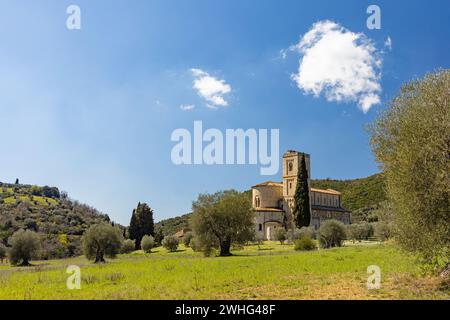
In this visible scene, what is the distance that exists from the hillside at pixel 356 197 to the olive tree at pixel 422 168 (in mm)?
120105

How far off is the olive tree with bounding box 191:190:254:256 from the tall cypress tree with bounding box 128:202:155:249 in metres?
53.8

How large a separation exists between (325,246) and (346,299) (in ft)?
155

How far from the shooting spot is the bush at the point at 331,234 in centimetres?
6019

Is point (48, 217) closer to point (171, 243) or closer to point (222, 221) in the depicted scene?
point (171, 243)

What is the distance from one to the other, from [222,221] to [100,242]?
16357 millimetres

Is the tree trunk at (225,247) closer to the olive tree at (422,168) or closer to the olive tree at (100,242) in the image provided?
the olive tree at (100,242)

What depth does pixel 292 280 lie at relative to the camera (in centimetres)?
2069

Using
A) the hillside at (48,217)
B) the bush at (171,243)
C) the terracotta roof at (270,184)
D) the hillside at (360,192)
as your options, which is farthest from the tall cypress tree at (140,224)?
the hillside at (360,192)

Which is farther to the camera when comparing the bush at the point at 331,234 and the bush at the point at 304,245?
the bush at the point at 331,234

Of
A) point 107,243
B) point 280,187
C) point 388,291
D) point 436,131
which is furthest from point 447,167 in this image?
point 280,187

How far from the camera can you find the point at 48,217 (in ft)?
408

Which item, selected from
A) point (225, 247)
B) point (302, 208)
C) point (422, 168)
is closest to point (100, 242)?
point (225, 247)

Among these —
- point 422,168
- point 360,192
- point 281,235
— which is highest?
point 360,192
